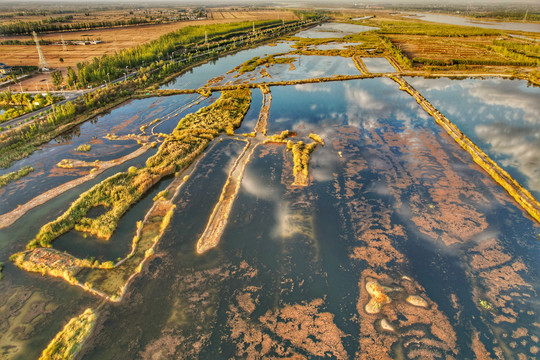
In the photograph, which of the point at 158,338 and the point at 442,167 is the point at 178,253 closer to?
the point at 158,338

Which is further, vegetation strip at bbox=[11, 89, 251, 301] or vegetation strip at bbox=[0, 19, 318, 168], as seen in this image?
vegetation strip at bbox=[0, 19, 318, 168]

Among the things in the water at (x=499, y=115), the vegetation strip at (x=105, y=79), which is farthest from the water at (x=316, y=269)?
the water at (x=499, y=115)

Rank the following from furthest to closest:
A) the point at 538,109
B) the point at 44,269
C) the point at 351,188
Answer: the point at 538,109 < the point at 351,188 < the point at 44,269

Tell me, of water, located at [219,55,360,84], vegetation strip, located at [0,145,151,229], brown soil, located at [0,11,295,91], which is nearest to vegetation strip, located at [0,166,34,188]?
vegetation strip, located at [0,145,151,229]

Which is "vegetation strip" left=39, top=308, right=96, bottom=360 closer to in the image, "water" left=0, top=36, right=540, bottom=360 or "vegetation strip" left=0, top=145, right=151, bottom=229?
"water" left=0, top=36, right=540, bottom=360

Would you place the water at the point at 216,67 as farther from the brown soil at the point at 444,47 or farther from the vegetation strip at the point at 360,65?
the brown soil at the point at 444,47

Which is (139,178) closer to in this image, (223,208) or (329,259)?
(223,208)

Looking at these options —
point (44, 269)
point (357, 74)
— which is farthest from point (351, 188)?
→ point (357, 74)
